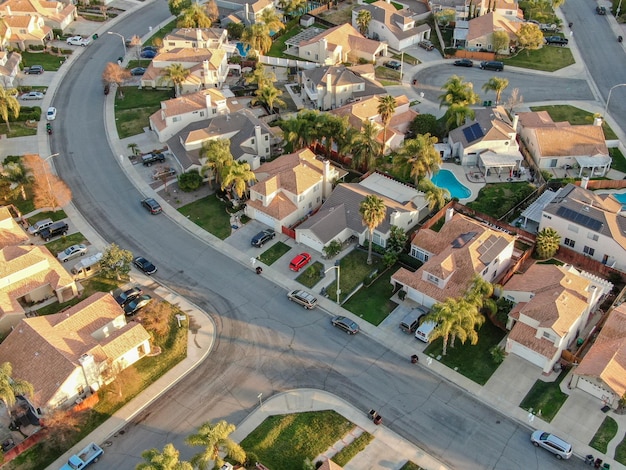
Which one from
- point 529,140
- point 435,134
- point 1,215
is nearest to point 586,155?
point 529,140

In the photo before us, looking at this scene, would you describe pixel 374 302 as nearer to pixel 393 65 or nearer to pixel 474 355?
pixel 474 355

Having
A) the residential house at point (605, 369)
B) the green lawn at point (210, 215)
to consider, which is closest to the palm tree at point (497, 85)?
the green lawn at point (210, 215)

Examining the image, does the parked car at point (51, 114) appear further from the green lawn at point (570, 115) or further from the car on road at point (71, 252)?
the green lawn at point (570, 115)

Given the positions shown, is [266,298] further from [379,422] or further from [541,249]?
[541,249]

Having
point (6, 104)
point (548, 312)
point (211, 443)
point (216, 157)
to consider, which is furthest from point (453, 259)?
point (6, 104)

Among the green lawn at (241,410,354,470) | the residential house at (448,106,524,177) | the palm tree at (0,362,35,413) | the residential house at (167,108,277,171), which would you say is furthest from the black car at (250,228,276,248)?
the residential house at (448,106,524,177)

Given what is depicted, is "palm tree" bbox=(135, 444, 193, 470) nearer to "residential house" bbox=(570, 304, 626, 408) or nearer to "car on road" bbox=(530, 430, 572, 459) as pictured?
"car on road" bbox=(530, 430, 572, 459)

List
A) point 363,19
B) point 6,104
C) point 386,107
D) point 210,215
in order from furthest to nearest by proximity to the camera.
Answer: point 363,19 < point 6,104 < point 386,107 < point 210,215
